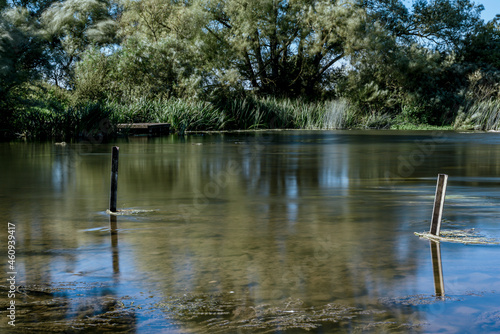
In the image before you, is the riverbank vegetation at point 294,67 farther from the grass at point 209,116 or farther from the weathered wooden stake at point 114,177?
the weathered wooden stake at point 114,177

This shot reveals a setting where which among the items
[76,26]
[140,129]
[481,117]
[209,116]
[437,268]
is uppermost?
[76,26]

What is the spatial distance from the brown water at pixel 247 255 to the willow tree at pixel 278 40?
84.6 feet

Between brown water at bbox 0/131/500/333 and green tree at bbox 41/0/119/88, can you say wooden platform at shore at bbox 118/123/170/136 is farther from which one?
green tree at bbox 41/0/119/88

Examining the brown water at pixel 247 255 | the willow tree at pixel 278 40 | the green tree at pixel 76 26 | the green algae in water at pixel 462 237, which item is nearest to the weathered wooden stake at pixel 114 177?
the brown water at pixel 247 255

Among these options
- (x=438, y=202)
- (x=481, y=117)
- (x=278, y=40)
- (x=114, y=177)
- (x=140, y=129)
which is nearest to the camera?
(x=438, y=202)

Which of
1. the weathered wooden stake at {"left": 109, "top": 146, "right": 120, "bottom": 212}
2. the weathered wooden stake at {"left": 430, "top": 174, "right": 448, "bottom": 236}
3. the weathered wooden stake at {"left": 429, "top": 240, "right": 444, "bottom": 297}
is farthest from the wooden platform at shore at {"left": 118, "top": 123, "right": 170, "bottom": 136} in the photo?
the weathered wooden stake at {"left": 429, "top": 240, "right": 444, "bottom": 297}

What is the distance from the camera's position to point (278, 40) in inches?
1540

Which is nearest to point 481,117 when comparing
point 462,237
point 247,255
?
point 462,237

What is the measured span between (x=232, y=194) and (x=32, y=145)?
12.7 meters

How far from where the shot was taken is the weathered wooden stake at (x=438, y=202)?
6148 millimetres

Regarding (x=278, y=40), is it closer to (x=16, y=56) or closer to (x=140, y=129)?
(x=140, y=129)

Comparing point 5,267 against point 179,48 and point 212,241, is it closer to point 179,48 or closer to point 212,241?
point 212,241

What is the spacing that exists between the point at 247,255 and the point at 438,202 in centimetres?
193

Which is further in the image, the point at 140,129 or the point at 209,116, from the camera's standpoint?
the point at 209,116
